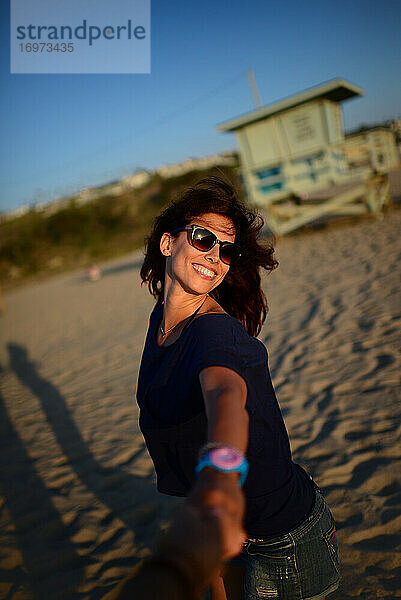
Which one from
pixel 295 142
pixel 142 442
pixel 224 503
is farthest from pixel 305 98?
pixel 224 503

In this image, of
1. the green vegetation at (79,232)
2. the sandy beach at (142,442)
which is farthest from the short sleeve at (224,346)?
the green vegetation at (79,232)

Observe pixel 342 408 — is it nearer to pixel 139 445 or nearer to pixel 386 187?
pixel 139 445

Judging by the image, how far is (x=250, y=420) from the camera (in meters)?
1.15

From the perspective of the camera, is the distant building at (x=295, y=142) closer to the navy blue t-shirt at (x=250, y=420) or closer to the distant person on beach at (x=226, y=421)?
the distant person on beach at (x=226, y=421)

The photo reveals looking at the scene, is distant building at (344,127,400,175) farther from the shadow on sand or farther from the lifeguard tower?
the shadow on sand

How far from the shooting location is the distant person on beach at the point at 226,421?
1047 mm

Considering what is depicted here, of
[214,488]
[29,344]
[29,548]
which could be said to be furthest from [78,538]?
[29,344]

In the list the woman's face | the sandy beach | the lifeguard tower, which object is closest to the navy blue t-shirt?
the woman's face

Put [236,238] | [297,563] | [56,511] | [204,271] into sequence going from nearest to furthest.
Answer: [297,563] → [204,271] → [236,238] → [56,511]

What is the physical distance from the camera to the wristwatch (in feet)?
2.49

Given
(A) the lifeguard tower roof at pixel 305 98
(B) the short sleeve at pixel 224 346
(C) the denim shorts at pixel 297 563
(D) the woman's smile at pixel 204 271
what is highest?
(A) the lifeguard tower roof at pixel 305 98

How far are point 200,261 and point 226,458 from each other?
0.87 metres

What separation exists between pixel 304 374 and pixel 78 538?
2.60 meters

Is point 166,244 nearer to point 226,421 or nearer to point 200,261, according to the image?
point 200,261
